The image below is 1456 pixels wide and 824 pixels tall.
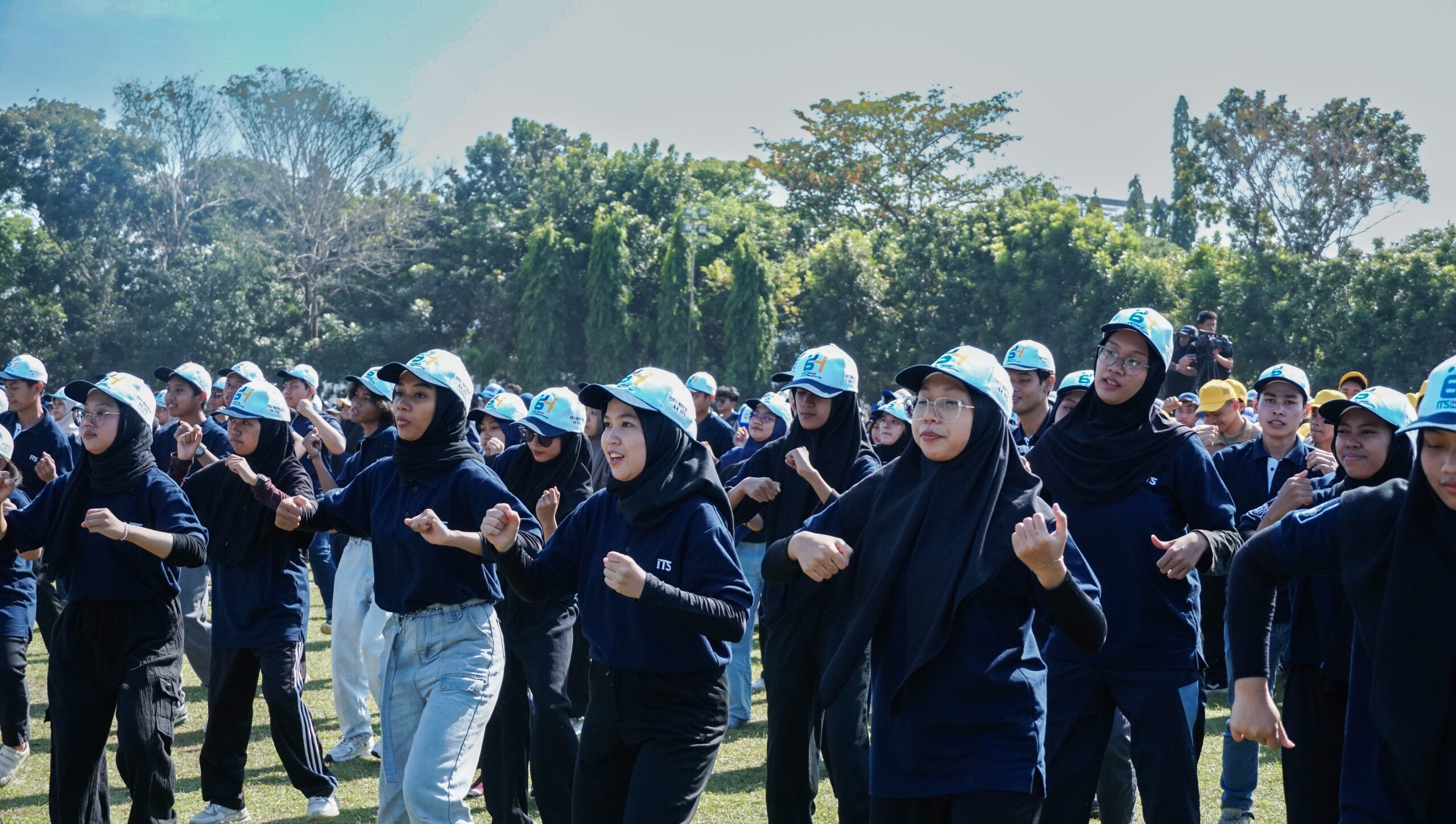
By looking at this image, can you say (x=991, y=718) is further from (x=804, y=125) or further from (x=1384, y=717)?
(x=804, y=125)

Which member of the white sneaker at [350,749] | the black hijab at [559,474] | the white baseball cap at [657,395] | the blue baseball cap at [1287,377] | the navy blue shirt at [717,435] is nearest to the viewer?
the white baseball cap at [657,395]

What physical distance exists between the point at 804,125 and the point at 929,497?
41766mm

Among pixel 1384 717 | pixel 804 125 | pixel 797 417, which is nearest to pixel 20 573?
pixel 797 417

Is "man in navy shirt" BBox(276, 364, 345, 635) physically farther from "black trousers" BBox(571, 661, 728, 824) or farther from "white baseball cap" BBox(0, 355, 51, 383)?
"black trousers" BBox(571, 661, 728, 824)

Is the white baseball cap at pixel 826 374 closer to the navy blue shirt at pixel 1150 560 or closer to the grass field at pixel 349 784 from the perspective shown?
the navy blue shirt at pixel 1150 560

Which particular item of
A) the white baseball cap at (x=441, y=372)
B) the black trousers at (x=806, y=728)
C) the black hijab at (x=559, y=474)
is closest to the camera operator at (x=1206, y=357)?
the black hijab at (x=559, y=474)

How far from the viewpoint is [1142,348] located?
5.09 metres

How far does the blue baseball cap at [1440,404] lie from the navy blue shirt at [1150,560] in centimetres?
172

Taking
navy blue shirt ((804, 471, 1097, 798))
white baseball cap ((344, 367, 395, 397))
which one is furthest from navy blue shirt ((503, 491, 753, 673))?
white baseball cap ((344, 367, 395, 397))

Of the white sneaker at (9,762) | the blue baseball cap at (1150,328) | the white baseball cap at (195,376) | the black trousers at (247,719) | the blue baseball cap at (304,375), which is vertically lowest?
the white sneaker at (9,762)

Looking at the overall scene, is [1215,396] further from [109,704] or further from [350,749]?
[109,704]

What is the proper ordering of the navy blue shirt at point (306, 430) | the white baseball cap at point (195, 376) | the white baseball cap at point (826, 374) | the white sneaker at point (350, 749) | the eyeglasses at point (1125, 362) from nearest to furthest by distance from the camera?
the eyeglasses at point (1125, 362)
the white baseball cap at point (826, 374)
the white baseball cap at point (195, 376)
the white sneaker at point (350, 749)
the navy blue shirt at point (306, 430)

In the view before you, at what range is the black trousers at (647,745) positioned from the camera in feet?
13.8

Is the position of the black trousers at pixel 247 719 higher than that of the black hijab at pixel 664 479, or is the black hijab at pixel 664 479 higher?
the black hijab at pixel 664 479
